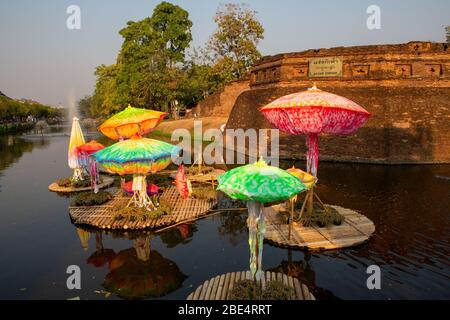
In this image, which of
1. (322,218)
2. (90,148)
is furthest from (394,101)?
(90,148)

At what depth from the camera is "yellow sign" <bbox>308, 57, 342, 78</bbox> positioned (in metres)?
20.8

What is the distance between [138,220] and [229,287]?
4722 millimetres

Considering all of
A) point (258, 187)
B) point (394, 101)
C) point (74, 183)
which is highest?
point (394, 101)

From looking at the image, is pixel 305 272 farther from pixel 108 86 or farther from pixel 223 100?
pixel 108 86

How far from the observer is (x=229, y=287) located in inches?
242

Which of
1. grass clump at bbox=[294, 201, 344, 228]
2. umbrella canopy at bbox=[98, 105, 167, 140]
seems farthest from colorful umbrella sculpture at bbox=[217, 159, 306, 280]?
umbrella canopy at bbox=[98, 105, 167, 140]

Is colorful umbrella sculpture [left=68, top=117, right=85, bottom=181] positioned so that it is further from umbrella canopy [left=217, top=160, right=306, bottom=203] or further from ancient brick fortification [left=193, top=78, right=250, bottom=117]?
ancient brick fortification [left=193, top=78, right=250, bottom=117]

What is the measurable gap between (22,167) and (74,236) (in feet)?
48.2

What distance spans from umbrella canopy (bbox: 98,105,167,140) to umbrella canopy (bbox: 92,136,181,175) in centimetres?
278

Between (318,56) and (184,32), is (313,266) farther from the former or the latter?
(184,32)

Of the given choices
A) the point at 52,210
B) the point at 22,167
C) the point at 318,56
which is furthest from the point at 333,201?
the point at 22,167

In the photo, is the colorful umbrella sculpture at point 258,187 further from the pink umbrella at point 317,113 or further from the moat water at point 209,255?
the pink umbrella at point 317,113

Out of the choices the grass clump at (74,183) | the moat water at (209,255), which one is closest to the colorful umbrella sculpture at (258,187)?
the moat water at (209,255)

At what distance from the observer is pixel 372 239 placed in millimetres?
8773
